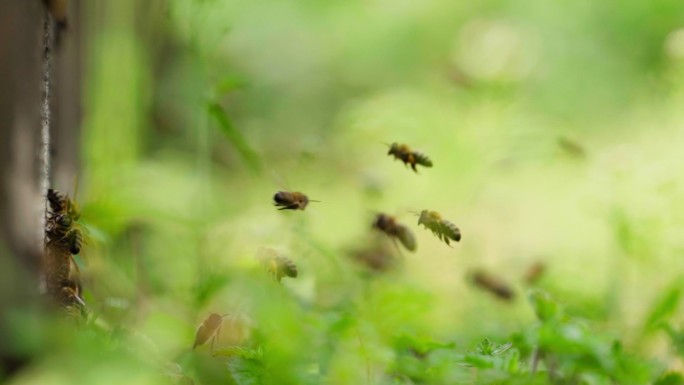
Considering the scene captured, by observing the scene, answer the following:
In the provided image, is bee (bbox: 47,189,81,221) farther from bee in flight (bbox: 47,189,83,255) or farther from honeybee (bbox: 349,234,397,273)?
Answer: honeybee (bbox: 349,234,397,273)

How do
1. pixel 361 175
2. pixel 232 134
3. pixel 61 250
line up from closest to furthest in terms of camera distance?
pixel 61 250 → pixel 232 134 → pixel 361 175

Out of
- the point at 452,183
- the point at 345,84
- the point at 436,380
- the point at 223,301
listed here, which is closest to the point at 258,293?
the point at 436,380

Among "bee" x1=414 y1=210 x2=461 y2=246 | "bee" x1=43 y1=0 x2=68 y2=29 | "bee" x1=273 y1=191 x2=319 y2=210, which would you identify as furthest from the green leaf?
"bee" x1=43 y1=0 x2=68 y2=29

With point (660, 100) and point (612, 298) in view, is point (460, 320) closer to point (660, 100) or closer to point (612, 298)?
point (612, 298)

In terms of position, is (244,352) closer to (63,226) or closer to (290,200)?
(63,226)

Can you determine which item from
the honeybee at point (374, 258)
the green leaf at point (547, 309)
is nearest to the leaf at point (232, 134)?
the honeybee at point (374, 258)

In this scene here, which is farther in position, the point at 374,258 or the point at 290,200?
the point at 374,258

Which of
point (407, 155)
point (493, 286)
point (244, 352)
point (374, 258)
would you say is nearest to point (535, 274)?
point (493, 286)

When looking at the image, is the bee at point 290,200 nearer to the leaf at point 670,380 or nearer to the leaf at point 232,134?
the leaf at point 232,134
